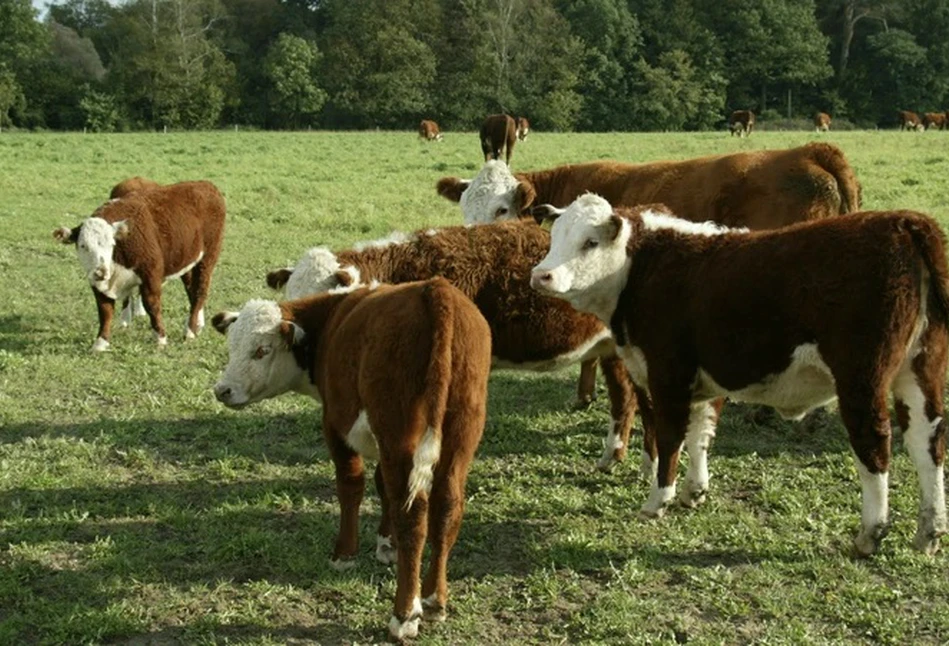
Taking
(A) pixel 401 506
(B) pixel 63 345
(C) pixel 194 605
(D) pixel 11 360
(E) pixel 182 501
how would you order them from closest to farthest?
(A) pixel 401 506 < (C) pixel 194 605 < (E) pixel 182 501 < (D) pixel 11 360 < (B) pixel 63 345

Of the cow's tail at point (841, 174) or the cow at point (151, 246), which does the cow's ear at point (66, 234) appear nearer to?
the cow at point (151, 246)

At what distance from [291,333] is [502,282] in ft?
5.17

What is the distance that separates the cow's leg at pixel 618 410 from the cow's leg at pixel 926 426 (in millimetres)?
1921

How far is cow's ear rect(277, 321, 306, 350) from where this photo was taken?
16.4 ft

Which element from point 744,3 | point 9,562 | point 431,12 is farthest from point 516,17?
point 9,562

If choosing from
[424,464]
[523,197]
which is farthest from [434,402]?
[523,197]

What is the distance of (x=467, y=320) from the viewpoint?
4305mm

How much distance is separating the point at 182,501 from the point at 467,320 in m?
2.69

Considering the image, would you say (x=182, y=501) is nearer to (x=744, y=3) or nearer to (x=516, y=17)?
(x=516, y=17)

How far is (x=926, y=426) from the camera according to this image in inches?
190

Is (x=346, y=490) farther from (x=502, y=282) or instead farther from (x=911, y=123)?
(x=911, y=123)

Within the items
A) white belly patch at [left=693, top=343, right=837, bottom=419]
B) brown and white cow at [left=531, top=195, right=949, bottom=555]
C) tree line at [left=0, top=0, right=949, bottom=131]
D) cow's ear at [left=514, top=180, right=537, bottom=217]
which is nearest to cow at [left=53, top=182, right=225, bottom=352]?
cow's ear at [left=514, top=180, right=537, bottom=217]

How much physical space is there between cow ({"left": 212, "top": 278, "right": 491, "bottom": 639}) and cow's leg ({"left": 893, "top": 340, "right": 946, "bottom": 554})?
2188 mm

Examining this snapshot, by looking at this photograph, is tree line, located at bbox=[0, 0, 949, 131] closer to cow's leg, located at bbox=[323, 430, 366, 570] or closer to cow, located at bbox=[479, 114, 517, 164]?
cow, located at bbox=[479, 114, 517, 164]
